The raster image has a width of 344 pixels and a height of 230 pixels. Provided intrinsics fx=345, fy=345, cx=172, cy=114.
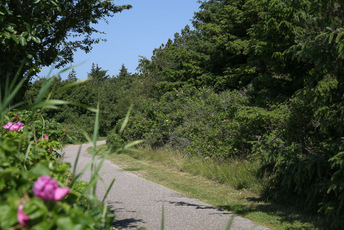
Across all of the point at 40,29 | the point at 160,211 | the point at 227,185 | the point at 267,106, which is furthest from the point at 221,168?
the point at 40,29

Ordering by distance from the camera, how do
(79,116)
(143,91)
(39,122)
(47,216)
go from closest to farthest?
(47,216), (39,122), (143,91), (79,116)

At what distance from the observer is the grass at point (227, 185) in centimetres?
628

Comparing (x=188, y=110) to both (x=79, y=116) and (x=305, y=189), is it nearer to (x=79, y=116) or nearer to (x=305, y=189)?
(x=305, y=189)

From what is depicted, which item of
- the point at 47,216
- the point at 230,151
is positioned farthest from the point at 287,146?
the point at 47,216

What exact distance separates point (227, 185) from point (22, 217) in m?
8.69

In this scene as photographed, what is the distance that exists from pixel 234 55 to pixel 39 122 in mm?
15663

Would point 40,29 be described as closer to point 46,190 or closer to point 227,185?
point 46,190

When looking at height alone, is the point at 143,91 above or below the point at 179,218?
above

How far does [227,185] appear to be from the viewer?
9312mm

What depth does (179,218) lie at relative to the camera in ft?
21.0

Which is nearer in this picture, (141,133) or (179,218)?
(179,218)

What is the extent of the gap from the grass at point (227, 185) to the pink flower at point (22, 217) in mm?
3692

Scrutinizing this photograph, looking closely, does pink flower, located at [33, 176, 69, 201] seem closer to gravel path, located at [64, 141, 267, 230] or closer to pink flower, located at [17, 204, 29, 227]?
pink flower, located at [17, 204, 29, 227]

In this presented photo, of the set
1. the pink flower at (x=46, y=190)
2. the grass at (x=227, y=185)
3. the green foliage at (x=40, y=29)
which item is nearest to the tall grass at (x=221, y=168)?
the grass at (x=227, y=185)
